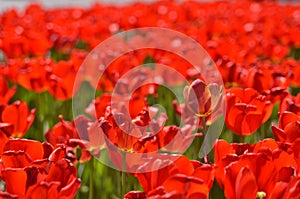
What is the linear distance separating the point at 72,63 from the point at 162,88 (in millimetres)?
433

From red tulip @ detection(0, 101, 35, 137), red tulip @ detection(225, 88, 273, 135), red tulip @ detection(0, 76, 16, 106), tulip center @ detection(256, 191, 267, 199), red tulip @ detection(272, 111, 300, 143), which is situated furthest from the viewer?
red tulip @ detection(0, 76, 16, 106)

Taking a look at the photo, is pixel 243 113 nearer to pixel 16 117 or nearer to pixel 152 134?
pixel 152 134

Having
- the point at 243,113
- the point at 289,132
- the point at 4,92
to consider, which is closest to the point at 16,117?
the point at 4,92

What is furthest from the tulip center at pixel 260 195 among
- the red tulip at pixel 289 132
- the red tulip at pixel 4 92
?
the red tulip at pixel 4 92

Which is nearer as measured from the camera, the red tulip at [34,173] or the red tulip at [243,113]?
the red tulip at [34,173]

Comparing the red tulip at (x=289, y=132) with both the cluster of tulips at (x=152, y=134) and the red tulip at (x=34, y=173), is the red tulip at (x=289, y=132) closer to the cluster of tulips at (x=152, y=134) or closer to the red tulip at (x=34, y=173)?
the cluster of tulips at (x=152, y=134)

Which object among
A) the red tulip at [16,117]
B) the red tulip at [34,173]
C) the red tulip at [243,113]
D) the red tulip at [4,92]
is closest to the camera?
the red tulip at [34,173]

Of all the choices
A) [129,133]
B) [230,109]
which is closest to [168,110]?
[230,109]

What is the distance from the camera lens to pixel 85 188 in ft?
7.34

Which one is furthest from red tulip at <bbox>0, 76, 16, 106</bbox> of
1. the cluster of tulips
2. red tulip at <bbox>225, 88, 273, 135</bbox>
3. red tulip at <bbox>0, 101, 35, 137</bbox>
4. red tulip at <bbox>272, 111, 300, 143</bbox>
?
red tulip at <bbox>272, 111, 300, 143</bbox>

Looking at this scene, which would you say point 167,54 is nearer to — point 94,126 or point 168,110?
point 168,110

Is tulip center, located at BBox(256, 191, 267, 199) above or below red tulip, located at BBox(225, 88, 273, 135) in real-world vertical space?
below

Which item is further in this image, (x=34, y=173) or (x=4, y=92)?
(x=4, y=92)

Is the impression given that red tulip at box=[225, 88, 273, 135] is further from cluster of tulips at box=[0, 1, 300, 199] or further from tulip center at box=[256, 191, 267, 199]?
tulip center at box=[256, 191, 267, 199]
